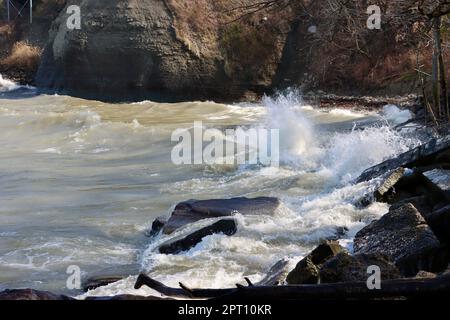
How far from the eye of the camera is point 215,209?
1038cm

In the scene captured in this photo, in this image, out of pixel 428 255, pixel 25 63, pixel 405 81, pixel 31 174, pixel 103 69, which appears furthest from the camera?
pixel 25 63

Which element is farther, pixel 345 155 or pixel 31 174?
pixel 31 174

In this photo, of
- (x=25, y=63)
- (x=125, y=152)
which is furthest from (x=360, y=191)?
(x=25, y=63)

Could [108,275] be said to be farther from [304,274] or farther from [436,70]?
[436,70]

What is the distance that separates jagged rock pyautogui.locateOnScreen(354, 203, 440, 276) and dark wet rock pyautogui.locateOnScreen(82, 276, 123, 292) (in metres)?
2.43

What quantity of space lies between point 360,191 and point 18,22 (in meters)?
35.0

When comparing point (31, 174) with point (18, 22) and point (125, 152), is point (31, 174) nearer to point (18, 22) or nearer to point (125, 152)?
point (125, 152)

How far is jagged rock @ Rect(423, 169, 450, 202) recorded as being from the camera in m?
8.62

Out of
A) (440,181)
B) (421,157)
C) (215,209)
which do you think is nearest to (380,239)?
(440,181)

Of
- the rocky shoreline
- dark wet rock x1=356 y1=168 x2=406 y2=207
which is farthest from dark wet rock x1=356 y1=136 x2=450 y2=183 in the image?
dark wet rock x1=356 y1=168 x2=406 y2=207

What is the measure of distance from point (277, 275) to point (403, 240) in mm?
1265

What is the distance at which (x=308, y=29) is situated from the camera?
1124 inches

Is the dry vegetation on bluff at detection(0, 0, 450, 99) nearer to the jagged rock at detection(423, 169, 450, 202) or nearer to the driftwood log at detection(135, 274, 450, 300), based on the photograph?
the jagged rock at detection(423, 169, 450, 202)

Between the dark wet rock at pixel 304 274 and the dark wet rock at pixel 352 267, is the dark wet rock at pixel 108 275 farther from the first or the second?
the dark wet rock at pixel 352 267
